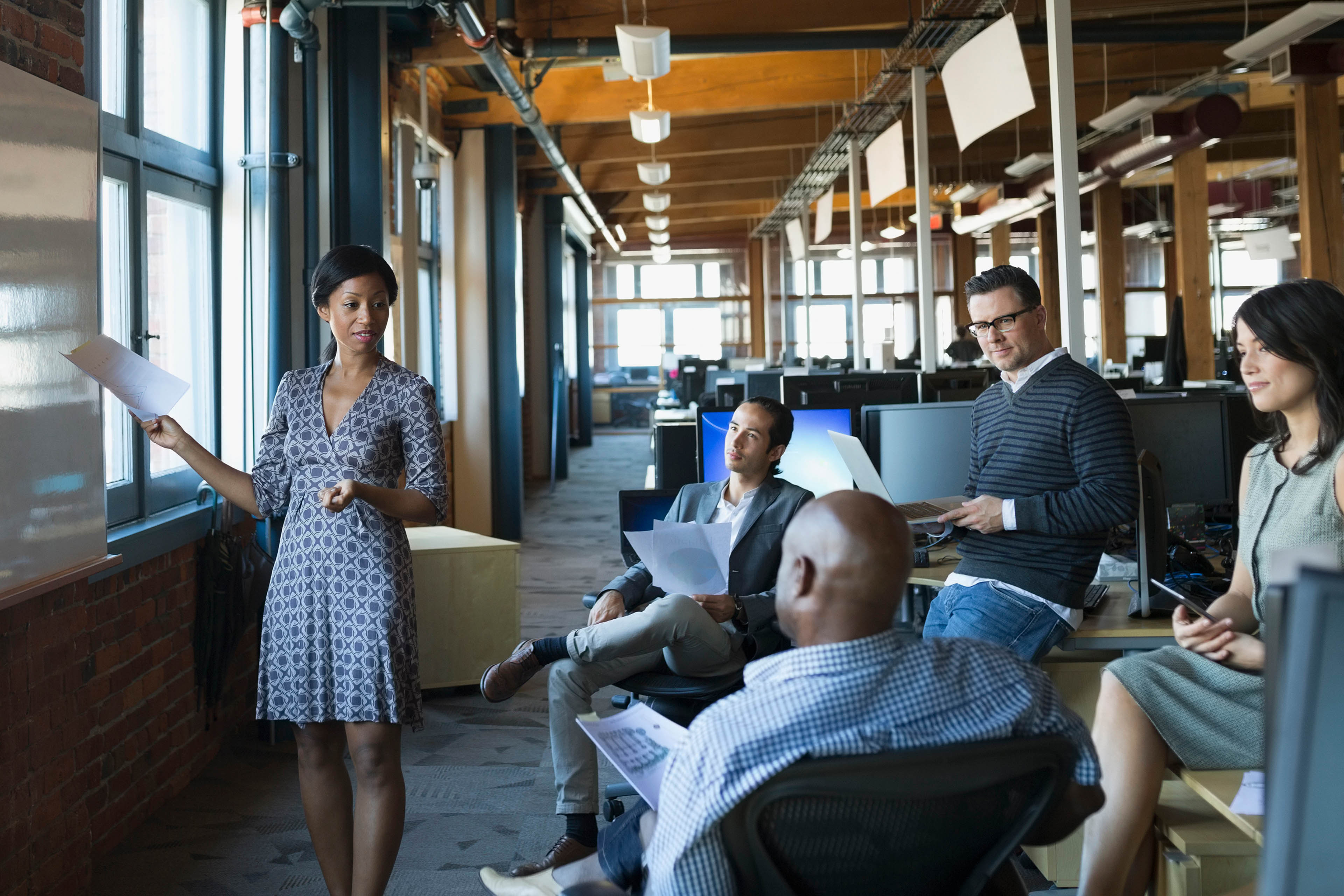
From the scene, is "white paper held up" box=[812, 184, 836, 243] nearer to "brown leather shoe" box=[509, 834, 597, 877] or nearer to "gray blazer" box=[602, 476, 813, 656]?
"gray blazer" box=[602, 476, 813, 656]

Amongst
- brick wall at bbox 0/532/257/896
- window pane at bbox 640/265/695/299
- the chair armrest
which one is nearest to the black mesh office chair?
the chair armrest

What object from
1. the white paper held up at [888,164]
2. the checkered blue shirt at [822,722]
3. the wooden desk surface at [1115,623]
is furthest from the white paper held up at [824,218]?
the checkered blue shirt at [822,722]

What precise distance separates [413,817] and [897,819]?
8.26ft

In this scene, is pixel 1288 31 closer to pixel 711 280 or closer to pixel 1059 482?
pixel 1059 482

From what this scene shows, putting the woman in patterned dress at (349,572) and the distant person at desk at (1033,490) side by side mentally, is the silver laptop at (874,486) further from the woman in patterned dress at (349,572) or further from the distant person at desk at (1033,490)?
the woman in patterned dress at (349,572)

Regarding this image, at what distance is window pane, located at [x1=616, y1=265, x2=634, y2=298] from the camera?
22031mm

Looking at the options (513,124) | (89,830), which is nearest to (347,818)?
(89,830)

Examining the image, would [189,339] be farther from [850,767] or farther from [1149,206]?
[1149,206]

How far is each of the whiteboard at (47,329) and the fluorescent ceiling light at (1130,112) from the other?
273 inches

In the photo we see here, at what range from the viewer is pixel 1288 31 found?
229 inches

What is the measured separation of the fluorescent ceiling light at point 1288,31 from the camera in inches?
212

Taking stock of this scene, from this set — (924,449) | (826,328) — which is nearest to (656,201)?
(924,449)

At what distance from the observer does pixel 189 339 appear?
13.8ft

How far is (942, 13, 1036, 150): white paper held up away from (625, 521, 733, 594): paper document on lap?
180 centimetres
